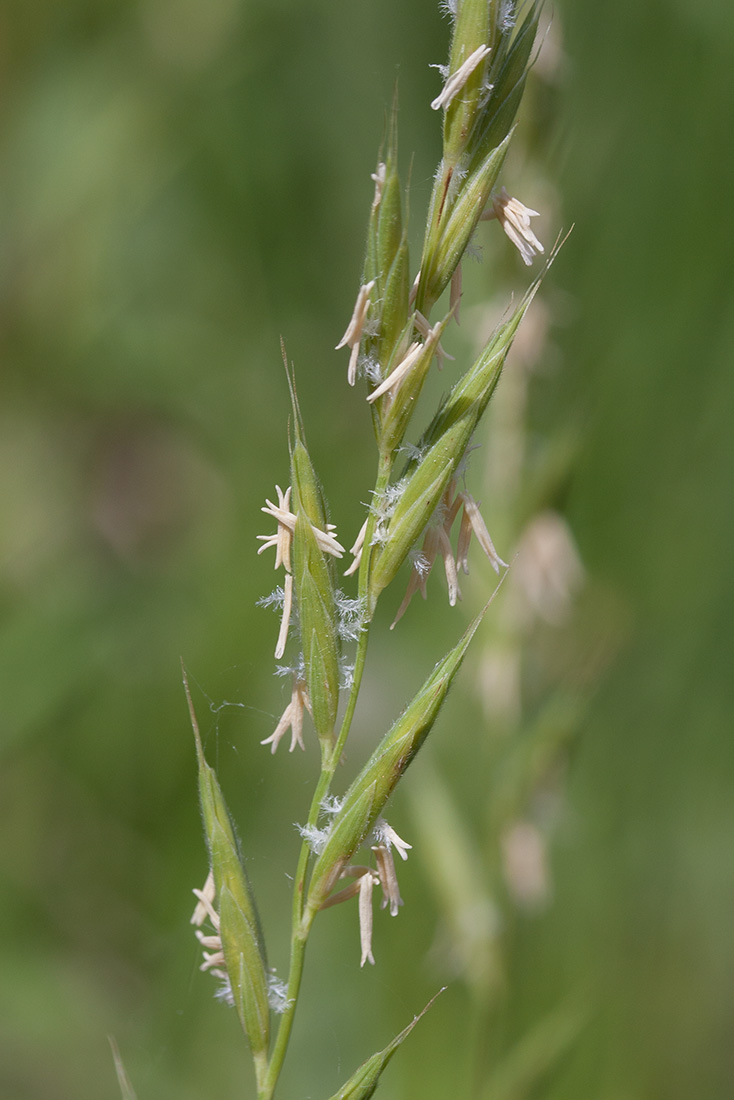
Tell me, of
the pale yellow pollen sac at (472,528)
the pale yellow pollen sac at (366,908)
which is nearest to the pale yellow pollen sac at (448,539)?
the pale yellow pollen sac at (472,528)

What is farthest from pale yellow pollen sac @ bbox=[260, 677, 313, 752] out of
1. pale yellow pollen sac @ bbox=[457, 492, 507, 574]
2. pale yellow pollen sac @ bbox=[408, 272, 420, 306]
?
pale yellow pollen sac @ bbox=[408, 272, 420, 306]

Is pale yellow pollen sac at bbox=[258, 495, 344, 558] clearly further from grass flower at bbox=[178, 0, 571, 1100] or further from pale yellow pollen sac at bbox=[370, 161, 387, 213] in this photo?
pale yellow pollen sac at bbox=[370, 161, 387, 213]

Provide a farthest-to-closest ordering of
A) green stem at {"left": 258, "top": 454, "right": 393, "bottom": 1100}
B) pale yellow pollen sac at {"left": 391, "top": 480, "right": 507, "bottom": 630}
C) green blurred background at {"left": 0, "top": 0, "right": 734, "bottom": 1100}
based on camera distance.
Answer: green blurred background at {"left": 0, "top": 0, "right": 734, "bottom": 1100}
pale yellow pollen sac at {"left": 391, "top": 480, "right": 507, "bottom": 630}
green stem at {"left": 258, "top": 454, "right": 393, "bottom": 1100}

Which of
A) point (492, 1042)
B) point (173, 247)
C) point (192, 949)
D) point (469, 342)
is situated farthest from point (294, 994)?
point (173, 247)

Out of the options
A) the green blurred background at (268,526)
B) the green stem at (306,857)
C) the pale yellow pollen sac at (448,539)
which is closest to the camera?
the green stem at (306,857)

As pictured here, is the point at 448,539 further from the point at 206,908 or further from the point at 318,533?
the point at 206,908

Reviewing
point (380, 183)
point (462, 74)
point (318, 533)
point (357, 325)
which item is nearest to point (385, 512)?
point (318, 533)

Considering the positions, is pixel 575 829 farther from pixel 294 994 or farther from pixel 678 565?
pixel 294 994

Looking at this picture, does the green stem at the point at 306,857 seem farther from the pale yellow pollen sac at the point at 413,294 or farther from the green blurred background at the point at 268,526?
the green blurred background at the point at 268,526
